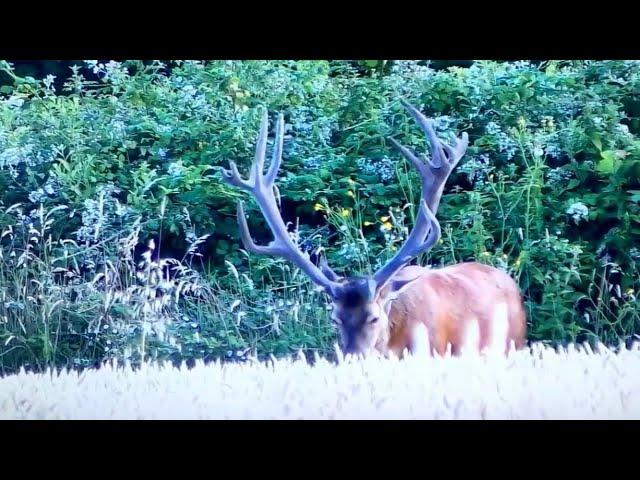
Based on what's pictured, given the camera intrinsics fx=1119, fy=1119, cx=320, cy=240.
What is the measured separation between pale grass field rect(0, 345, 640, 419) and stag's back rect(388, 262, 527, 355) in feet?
0.42

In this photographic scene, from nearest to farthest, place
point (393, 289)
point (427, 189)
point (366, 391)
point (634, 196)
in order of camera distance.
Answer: point (366, 391), point (393, 289), point (427, 189), point (634, 196)

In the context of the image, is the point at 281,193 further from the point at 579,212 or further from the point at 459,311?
the point at 579,212

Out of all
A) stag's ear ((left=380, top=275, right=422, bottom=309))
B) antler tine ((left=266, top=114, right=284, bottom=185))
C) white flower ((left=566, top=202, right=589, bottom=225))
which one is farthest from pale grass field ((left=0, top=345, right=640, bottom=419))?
antler tine ((left=266, top=114, right=284, bottom=185))

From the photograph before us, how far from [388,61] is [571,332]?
133 centimetres

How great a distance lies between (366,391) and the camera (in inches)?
156

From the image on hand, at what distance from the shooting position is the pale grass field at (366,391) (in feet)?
13.0

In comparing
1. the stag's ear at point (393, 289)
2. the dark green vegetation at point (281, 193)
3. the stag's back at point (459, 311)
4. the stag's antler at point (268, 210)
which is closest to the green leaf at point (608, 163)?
the dark green vegetation at point (281, 193)

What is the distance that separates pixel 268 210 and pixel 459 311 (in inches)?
33.5

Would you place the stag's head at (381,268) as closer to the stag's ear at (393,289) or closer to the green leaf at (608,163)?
the stag's ear at (393,289)

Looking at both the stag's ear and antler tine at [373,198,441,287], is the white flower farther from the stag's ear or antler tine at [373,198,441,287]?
the stag's ear

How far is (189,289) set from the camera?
179 inches

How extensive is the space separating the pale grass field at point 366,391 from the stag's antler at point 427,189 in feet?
1.25

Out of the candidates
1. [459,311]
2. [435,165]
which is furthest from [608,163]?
[459,311]

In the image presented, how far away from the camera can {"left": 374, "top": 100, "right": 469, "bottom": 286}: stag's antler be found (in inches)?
166
